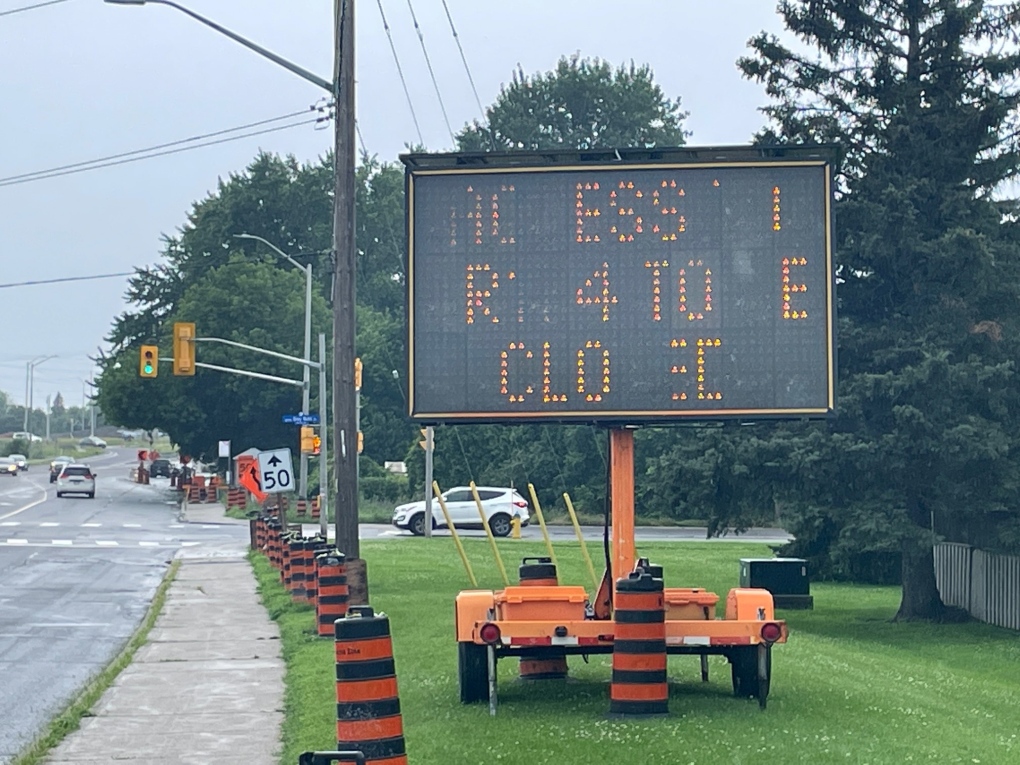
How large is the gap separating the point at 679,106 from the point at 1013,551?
2598 inches

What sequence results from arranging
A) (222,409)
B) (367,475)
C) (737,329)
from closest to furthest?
(737,329) < (367,475) < (222,409)

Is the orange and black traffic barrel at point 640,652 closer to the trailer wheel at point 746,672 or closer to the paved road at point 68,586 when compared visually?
the trailer wheel at point 746,672

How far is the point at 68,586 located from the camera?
28.4m

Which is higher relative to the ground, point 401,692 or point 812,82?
point 812,82

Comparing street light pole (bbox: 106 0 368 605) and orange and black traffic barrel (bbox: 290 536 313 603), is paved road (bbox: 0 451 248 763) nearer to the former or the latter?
orange and black traffic barrel (bbox: 290 536 313 603)

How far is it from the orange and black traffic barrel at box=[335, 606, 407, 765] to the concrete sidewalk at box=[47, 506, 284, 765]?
221 centimetres

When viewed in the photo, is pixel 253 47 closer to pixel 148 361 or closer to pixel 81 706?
pixel 81 706

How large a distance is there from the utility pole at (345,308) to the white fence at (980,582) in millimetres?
9772

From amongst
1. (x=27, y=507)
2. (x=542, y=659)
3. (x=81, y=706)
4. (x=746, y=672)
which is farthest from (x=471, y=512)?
(x=746, y=672)

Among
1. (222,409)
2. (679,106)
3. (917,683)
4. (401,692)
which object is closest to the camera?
(401,692)

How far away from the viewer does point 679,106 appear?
8612cm

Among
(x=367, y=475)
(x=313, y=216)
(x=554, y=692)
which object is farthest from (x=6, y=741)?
(x=313, y=216)

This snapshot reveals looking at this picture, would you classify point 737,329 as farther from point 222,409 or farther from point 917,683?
point 222,409

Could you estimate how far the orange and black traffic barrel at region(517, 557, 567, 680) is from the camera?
13155mm
